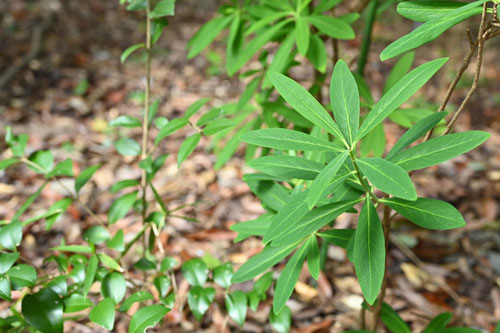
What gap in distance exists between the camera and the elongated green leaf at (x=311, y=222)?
0.65 m

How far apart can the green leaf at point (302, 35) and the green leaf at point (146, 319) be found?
62 cm

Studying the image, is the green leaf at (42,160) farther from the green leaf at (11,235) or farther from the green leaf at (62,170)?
the green leaf at (11,235)

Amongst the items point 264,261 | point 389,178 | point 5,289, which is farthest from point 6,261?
point 389,178

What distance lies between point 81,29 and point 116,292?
3047 mm

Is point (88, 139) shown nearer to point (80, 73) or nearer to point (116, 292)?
point (80, 73)

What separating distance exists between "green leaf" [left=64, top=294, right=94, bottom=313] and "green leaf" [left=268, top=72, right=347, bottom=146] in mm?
594

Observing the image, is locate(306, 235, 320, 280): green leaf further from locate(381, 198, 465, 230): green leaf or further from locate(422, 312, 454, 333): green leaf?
locate(422, 312, 454, 333): green leaf

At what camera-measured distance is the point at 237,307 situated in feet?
3.11

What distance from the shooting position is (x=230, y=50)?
119cm

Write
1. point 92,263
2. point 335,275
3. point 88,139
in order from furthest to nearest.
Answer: point 88,139
point 335,275
point 92,263

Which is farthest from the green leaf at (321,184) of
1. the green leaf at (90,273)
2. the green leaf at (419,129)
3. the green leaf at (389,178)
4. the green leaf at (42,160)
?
the green leaf at (42,160)

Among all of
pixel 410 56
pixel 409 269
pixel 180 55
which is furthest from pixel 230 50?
pixel 180 55

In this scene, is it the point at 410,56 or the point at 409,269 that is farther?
the point at 409,269

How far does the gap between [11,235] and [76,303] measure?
0.63ft
